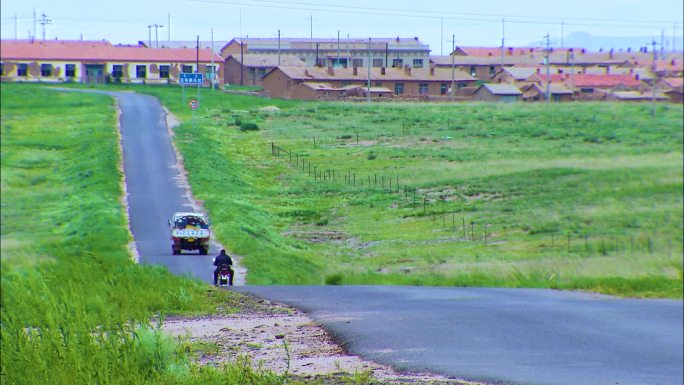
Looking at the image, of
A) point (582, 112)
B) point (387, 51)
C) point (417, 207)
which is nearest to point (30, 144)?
point (417, 207)

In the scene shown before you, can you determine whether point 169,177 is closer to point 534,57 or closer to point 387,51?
point 387,51

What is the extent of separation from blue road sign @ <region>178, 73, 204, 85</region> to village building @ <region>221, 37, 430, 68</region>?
0.80m

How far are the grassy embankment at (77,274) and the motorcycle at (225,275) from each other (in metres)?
1.54

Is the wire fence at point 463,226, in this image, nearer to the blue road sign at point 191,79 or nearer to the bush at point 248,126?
the bush at point 248,126

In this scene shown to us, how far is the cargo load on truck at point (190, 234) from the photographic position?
2188cm

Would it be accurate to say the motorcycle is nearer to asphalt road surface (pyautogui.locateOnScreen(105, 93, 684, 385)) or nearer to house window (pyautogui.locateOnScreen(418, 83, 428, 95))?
asphalt road surface (pyautogui.locateOnScreen(105, 93, 684, 385))

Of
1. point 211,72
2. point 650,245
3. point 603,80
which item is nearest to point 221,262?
point 211,72

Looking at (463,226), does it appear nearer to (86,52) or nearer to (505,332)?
(505,332)

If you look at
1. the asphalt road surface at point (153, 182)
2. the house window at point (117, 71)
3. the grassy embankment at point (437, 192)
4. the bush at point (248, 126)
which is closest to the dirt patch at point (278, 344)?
the bush at point (248, 126)

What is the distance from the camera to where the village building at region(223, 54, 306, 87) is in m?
18.9

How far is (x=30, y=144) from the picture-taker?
27766 mm

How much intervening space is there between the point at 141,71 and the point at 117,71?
84cm

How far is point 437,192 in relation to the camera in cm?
2586

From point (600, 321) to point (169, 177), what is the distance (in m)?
9.84
